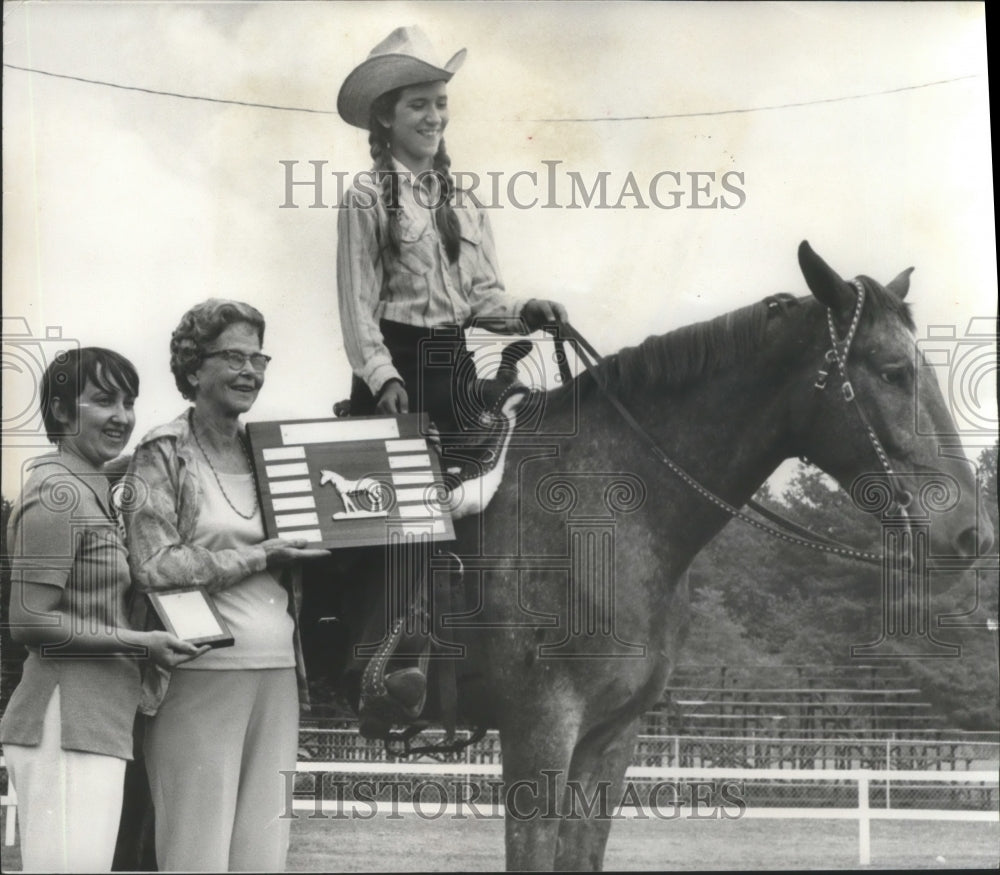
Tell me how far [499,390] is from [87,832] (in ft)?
5.85

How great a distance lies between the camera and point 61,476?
3.90 metres

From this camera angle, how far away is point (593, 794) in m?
3.93

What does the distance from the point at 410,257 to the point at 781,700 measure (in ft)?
5.80

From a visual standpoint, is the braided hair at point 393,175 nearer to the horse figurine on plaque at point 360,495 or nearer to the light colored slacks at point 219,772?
the horse figurine on plaque at point 360,495

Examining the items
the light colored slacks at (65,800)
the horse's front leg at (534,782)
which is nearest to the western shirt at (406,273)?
the horse's front leg at (534,782)

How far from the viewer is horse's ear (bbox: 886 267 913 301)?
4043mm

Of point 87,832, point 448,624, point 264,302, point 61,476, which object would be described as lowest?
point 87,832

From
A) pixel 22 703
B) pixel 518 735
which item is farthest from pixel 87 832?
pixel 518 735

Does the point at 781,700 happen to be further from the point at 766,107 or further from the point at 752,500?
the point at 766,107

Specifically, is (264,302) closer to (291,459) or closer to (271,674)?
(291,459)

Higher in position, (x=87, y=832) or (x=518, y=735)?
(x=518, y=735)

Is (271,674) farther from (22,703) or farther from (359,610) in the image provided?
(22,703)

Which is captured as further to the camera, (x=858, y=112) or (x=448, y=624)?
(x=858, y=112)

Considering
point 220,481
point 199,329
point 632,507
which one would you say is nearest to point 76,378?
point 199,329
